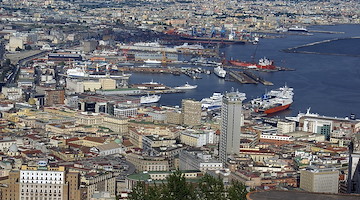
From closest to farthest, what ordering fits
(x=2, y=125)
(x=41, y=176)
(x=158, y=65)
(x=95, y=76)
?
(x=41, y=176) → (x=2, y=125) → (x=95, y=76) → (x=158, y=65)

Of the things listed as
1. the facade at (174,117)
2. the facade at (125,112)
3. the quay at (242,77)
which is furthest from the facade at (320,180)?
the quay at (242,77)

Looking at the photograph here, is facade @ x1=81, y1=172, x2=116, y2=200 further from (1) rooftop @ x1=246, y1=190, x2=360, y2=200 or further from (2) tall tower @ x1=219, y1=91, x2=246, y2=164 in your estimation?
(1) rooftop @ x1=246, y1=190, x2=360, y2=200

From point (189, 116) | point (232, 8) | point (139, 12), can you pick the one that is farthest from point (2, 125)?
point (232, 8)

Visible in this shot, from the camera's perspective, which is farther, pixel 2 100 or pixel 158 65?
pixel 158 65

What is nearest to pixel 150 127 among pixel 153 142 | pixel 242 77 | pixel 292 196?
pixel 153 142

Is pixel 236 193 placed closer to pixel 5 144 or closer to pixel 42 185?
pixel 42 185

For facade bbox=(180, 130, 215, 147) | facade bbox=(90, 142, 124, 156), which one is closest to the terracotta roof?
facade bbox=(90, 142, 124, 156)

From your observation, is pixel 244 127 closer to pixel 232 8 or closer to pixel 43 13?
pixel 43 13

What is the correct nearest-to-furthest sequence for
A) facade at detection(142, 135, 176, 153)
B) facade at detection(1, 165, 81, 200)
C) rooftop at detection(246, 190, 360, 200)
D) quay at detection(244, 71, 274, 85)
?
1. rooftop at detection(246, 190, 360, 200)
2. facade at detection(1, 165, 81, 200)
3. facade at detection(142, 135, 176, 153)
4. quay at detection(244, 71, 274, 85)
